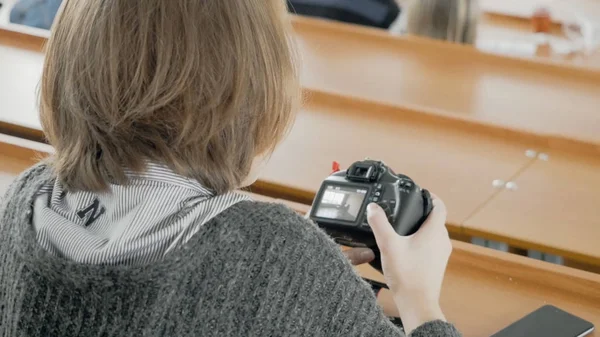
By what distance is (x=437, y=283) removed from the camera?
1.14m

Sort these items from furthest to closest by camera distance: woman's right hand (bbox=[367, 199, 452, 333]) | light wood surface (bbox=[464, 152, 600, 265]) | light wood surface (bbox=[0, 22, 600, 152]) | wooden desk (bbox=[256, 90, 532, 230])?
light wood surface (bbox=[0, 22, 600, 152]), wooden desk (bbox=[256, 90, 532, 230]), light wood surface (bbox=[464, 152, 600, 265]), woman's right hand (bbox=[367, 199, 452, 333])

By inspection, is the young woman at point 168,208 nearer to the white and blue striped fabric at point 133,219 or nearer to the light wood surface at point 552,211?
the white and blue striped fabric at point 133,219

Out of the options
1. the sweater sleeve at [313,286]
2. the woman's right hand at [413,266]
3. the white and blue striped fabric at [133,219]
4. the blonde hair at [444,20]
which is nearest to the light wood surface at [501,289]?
the woman's right hand at [413,266]

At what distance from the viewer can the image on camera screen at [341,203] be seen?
1.20 meters

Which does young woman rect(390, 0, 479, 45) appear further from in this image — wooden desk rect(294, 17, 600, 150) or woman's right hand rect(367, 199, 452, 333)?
woman's right hand rect(367, 199, 452, 333)

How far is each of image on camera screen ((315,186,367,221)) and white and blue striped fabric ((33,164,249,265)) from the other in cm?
30

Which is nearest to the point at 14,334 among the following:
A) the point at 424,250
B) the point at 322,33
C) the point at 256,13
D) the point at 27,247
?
the point at 27,247

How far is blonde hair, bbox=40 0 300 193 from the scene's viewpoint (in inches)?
35.3

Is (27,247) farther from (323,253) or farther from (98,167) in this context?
(323,253)

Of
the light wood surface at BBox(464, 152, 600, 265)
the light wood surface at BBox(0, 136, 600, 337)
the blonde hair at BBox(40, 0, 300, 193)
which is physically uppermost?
the blonde hair at BBox(40, 0, 300, 193)

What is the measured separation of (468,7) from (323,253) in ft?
6.17

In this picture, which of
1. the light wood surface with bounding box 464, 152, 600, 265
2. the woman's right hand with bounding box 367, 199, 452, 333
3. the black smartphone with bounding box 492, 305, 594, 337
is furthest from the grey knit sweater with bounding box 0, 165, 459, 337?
the light wood surface with bounding box 464, 152, 600, 265

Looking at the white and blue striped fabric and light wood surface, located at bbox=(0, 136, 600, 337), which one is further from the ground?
the white and blue striped fabric

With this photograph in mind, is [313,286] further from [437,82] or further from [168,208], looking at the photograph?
[437,82]
